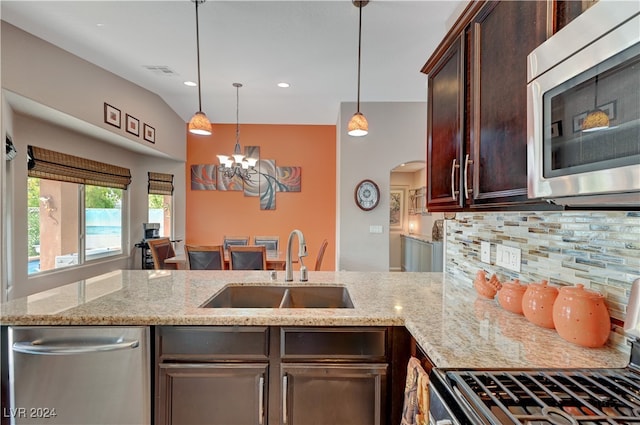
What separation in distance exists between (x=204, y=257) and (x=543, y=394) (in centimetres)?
304

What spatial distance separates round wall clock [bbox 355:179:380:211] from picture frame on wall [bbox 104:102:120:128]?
3.25 metres

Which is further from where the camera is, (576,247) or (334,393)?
(334,393)

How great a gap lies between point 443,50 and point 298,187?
4.20 meters

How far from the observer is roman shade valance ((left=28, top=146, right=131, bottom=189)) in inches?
133

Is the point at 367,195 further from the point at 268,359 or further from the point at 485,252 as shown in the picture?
the point at 268,359

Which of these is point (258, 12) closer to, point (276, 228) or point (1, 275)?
point (1, 275)

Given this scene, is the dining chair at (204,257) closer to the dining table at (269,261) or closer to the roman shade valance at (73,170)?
the dining table at (269,261)

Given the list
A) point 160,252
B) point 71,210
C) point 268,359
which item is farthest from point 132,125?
point 268,359

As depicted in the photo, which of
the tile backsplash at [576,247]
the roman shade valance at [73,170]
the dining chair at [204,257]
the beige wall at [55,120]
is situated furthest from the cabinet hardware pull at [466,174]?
the roman shade valance at [73,170]

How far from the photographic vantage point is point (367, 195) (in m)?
4.43

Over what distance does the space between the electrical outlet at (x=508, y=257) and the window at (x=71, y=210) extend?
4.44 m

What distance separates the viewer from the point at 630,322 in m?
0.84

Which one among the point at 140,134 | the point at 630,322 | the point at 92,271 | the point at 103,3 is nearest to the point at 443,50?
the point at 630,322

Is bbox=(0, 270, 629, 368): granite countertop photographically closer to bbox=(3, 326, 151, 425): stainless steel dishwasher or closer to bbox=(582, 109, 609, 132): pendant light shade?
bbox=(3, 326, 151, 425): stainless steel dishwasher
